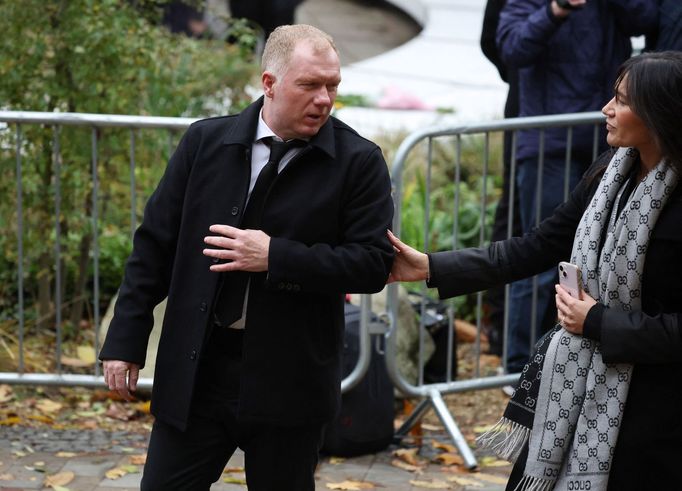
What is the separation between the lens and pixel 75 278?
22.6ft

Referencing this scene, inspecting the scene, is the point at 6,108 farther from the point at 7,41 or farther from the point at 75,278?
the point at 75,278

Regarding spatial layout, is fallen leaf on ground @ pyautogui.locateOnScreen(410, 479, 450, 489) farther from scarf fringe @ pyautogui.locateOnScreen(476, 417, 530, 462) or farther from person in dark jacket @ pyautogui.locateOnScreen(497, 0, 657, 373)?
scarf fringe @ pyautogui.locateOnScreen(476, 417, 530, 462)

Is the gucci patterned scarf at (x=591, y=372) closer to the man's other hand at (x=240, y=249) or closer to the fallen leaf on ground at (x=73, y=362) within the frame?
the man's other hand at (x=240, y=249)

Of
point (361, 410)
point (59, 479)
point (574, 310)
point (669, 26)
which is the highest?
point (669, 26)

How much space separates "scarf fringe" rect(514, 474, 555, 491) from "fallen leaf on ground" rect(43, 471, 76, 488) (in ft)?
7.24

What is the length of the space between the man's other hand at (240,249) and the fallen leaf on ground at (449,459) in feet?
7.84

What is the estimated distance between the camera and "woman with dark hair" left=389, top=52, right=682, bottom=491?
3.36m

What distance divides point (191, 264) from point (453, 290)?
751 millimetres

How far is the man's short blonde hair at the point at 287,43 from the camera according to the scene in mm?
3496

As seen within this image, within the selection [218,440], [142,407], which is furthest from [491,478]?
[218,440]

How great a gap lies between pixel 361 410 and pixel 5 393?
1721 mm

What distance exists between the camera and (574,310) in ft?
11.4

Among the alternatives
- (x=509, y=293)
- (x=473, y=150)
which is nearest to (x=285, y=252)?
(x=509, y=293)

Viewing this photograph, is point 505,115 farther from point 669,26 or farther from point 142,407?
point 142,407
